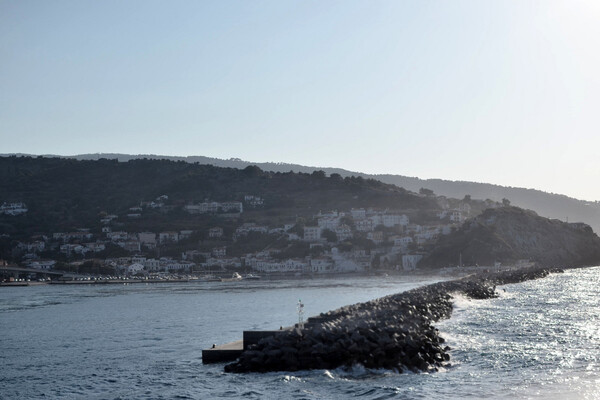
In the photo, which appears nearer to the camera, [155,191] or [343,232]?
[343,232]

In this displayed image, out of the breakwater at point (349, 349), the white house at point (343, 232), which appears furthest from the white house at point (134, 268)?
the breakwater at point (349, 349)

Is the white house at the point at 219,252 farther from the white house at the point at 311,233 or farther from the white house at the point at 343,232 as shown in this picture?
the white house at the point at 343,232

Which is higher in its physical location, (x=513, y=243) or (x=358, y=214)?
(x=358, y=214)

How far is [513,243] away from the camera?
121 meters

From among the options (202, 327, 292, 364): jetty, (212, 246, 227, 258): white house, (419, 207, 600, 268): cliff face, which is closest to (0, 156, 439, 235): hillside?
(212, 246, 227, 258): white house

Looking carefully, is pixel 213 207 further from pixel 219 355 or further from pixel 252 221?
pixel 219 355

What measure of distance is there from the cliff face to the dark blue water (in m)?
69.6

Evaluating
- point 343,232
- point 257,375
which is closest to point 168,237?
point 343,232

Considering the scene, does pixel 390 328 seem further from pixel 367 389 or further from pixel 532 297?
pixel 532 297

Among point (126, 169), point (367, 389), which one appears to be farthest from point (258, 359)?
point (126, 169)

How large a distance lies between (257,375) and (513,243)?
105m

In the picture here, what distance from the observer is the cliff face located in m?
116

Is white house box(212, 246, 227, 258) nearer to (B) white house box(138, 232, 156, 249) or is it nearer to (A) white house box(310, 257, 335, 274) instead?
(B) white house box(138, 232, 156, 249)

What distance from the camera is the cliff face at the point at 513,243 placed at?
116 metres
